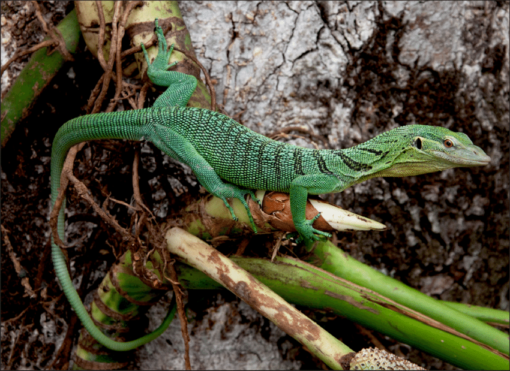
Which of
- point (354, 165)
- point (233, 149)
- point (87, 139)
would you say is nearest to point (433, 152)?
point (354, 165)

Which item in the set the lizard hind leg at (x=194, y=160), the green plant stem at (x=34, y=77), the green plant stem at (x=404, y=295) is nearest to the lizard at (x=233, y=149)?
the lizard hind leg at (x=194, y=160)

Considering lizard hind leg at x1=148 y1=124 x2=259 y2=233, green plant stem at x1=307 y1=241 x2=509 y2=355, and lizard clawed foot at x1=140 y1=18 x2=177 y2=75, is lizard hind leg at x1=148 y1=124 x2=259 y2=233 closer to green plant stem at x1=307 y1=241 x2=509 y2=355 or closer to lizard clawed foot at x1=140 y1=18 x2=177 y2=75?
lizard clawed foot at x1=140 y1=18 x2=177 y2=75

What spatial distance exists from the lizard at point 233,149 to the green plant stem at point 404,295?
11cm

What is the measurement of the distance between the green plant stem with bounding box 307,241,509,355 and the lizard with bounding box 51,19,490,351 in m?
0.11

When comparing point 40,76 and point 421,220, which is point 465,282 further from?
point 40,76

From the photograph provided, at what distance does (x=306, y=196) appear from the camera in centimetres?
169

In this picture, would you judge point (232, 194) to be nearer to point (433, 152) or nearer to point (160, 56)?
point (160, 56)

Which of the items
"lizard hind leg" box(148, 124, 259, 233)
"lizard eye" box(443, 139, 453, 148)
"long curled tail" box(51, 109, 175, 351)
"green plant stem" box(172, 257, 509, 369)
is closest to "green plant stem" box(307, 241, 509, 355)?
"green plant stem" box(172, 257, 509, 369)

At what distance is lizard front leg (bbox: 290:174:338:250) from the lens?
5.44 ft

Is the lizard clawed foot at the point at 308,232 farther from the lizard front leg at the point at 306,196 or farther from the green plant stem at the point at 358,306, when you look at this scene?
the green plant stem at the point at 358,306

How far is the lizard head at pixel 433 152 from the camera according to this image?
5.52ft

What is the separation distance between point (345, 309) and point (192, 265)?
26.1 inches

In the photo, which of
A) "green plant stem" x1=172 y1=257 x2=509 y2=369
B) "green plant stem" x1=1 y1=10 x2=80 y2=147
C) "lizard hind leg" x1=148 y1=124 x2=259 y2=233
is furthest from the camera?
"green plant stem" x1=1 y1=10 x2=80 y2=147

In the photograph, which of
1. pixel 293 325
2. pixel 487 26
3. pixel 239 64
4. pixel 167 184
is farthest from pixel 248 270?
pixel 487 26
